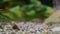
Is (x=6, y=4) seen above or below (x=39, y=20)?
above

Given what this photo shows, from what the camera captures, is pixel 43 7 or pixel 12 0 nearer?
pixel 43 7

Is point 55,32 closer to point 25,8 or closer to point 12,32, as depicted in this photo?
point 12,32

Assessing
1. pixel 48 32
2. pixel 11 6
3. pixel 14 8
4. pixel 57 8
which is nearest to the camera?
pixel 48 32

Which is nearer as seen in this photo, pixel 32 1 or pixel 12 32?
pixel 12 32

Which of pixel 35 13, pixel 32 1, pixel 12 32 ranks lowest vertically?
pixel 12 32

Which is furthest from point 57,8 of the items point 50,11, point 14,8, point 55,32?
point 55,32

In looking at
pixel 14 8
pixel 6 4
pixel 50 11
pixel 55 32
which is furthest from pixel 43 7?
pixel 55 32

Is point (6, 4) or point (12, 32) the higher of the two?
point (6, 4)

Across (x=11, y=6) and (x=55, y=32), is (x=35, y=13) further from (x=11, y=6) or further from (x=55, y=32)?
(x=55, y=32)

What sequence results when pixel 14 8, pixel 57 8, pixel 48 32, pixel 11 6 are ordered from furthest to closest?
pixel 11 6, pixel 14 8, pixel 57 8, pixel 48 32
